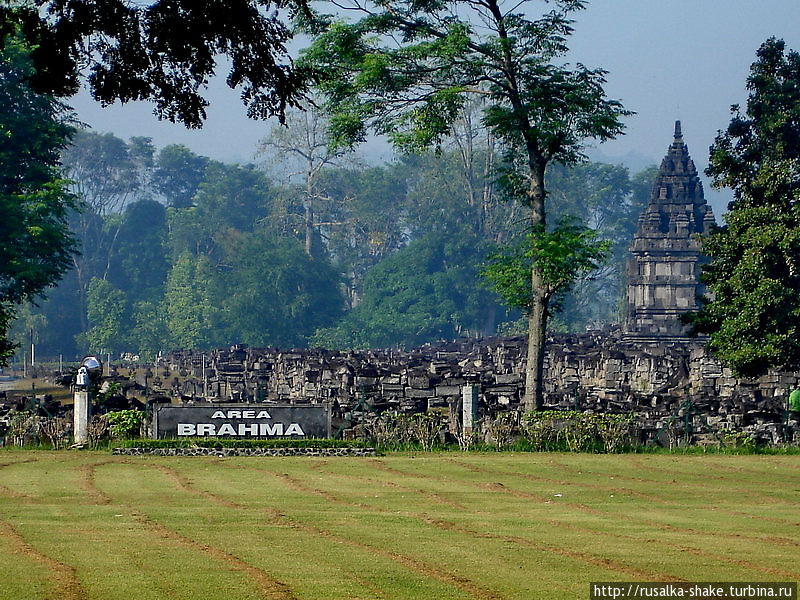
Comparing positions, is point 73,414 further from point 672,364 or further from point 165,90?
point 672,364

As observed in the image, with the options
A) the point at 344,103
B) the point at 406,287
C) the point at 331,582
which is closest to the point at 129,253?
the point at 406,287

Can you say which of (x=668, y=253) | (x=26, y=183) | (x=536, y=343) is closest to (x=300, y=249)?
(x=668, y=253)

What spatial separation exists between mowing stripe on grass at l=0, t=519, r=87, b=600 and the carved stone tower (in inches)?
2331

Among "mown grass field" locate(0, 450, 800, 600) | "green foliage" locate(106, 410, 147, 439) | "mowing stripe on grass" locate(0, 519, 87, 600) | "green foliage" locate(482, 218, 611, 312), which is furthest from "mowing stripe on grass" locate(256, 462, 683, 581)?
"green foliage" locate(482, 218, 611, 312)

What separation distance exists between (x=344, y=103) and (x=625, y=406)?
32.5ft

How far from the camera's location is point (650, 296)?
238ft

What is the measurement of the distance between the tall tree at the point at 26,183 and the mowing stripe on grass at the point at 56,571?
102 ft

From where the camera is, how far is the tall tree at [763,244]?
32406 millimetres

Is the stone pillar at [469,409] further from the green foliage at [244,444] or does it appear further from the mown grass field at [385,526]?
the mown grass field at [385,526]

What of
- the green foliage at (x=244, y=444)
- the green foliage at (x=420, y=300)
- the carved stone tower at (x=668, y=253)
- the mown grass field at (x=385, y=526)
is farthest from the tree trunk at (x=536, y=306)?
the green foliage at (x=420, y=300)

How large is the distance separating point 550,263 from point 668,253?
41.9 meters

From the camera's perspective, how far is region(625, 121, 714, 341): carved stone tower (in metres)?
71.8

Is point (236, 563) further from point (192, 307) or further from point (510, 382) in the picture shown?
point (192, 307)

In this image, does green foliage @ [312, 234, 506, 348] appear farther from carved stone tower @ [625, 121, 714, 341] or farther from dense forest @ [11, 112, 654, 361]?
Result: carved stone tower @ [625, 121, 714, 341]
